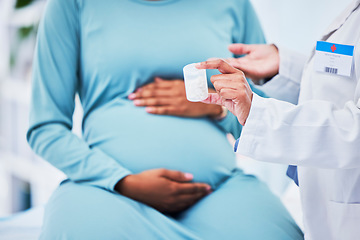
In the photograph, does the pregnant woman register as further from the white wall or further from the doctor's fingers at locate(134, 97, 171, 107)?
the white wall

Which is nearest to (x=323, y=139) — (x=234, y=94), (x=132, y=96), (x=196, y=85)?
(x=234, y=94)

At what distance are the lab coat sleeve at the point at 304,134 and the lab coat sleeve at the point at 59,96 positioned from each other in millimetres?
489

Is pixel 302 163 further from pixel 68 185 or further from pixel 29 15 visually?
pixel 29 15

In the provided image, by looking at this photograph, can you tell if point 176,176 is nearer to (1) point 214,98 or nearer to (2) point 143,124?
(2) point 143,124

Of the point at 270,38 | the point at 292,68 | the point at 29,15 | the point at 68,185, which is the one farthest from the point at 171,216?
the point at 29,15

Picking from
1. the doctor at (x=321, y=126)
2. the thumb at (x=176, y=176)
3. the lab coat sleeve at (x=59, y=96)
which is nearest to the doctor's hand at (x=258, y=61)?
the doctor at (x=321, y=126)

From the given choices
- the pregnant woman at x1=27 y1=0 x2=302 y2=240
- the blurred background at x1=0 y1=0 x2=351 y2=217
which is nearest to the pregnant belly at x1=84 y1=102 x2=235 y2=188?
the pregnant woman at x1=27 y1=0 x2=302 y2=240

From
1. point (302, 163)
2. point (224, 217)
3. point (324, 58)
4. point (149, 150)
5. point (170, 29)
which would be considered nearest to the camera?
point (302, 163)

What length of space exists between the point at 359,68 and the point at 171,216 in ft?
2.29

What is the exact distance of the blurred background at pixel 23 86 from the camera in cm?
215

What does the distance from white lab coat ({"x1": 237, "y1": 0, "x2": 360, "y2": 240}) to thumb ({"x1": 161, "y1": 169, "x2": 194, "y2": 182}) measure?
12.7 inches

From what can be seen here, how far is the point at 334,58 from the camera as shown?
1.06 metres

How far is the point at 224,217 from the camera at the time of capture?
1.21 m

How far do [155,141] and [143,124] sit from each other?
0.07 meters
